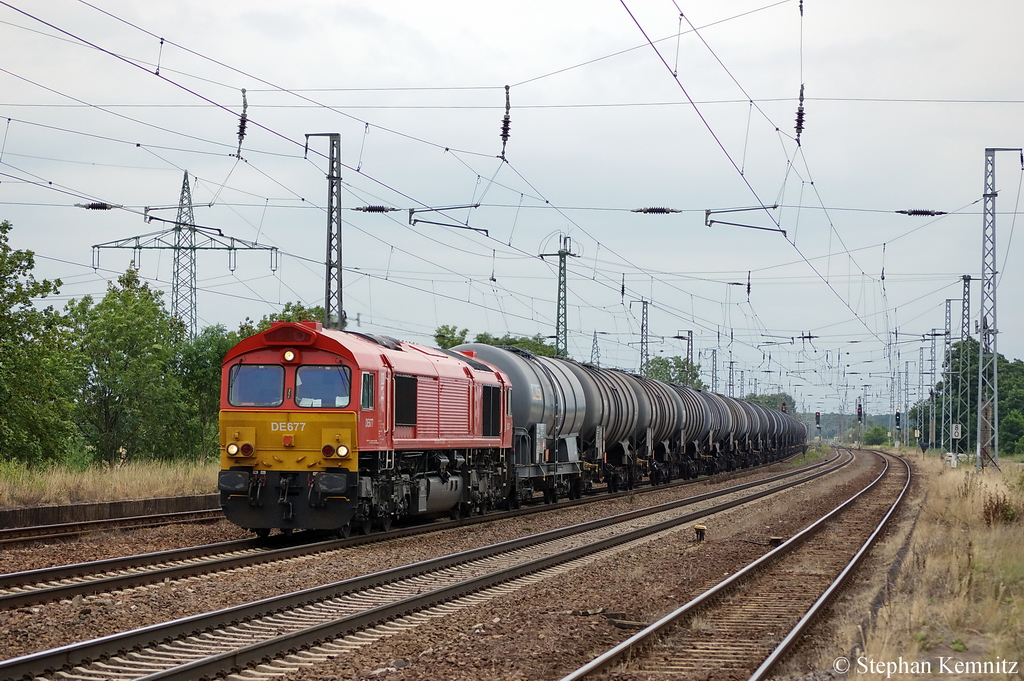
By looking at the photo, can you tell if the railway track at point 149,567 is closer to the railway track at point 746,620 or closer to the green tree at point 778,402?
the railway track at point 746,620

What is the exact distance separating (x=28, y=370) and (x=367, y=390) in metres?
12.8

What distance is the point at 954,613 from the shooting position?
37.9ft

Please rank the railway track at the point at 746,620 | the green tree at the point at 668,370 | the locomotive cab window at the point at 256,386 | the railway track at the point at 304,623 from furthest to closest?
the green tree at the point at 668,370 → the locomotive cab window at the point at 256,386 → the railway track at the point at 746,620 → the railway track at the point at 304,623

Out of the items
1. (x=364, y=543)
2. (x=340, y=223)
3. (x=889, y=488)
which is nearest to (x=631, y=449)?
(x=889, y=488)

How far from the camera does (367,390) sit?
1733 cm

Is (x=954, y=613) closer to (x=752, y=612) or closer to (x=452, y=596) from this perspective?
(x=752, y=612)

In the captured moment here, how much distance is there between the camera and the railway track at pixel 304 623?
867 centimetres

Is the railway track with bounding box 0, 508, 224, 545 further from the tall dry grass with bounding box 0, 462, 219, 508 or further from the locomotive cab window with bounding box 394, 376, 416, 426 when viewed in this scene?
the locomotive cab window with bounding box 394, 376, 416, 426

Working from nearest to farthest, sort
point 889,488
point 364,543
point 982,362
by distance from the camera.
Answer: point 364,543 → point 982,362 → point 889,488

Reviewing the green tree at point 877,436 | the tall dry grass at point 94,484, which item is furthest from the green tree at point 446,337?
the green tree at point 877,436

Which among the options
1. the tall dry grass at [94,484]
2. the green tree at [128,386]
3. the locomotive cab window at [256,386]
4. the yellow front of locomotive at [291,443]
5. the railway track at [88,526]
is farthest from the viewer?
the green tree at [128,386]

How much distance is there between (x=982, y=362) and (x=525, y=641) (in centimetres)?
2888

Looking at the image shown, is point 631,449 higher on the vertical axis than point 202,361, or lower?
lower

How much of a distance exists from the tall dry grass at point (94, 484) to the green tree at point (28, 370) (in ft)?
8.00
